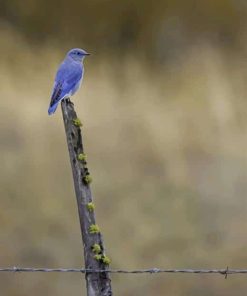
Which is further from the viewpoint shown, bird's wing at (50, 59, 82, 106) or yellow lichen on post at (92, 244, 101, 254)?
bird's wing at (50, 59, 82, 106)

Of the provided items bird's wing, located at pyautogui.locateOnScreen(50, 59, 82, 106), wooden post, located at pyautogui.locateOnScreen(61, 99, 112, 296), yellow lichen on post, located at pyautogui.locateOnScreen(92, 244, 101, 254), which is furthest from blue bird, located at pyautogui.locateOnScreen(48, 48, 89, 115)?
yellow lichen on post, located at pyautogui.locateOnScreen(92, 244, 101, 254)

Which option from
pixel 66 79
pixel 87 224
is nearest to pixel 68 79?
pixel 66 79

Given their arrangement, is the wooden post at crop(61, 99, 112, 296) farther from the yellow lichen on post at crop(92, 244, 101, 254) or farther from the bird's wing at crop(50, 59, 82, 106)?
the bird's wing at crop(50, 59, 82, 106)

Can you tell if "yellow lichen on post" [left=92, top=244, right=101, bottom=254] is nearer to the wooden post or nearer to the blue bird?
the wooden post

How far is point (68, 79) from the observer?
99.3 inches

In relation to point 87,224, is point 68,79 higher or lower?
higher

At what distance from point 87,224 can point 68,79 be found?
0.72m

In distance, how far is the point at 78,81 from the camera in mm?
2574

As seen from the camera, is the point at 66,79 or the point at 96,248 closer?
the point at 96,248

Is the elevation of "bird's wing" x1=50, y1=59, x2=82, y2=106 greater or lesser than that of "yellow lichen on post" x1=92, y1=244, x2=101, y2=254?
greater

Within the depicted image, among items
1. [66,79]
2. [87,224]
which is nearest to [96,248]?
[87,224]

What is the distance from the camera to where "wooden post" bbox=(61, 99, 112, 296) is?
194cm

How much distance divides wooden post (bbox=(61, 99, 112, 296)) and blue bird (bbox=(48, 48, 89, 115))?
0.25 m

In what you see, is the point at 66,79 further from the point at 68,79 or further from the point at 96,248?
the point at 96,248
